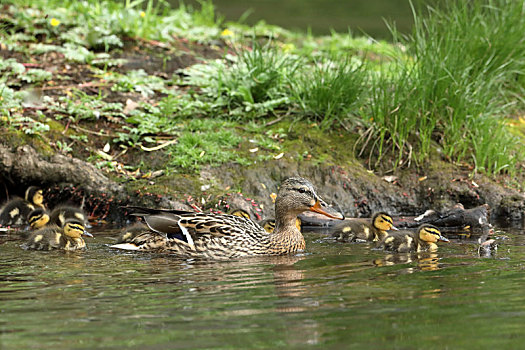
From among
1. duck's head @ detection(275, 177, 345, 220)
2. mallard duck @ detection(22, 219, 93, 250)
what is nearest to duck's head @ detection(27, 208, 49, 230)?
mallard duck @ detection(22, 219, 93, 250)

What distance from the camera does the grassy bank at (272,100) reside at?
8.68 m

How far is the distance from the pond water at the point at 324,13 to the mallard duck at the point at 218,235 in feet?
31.6

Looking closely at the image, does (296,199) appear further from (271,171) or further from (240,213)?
(271,171)

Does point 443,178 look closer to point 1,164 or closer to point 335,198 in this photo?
point 335,198

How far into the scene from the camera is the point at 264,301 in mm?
4621

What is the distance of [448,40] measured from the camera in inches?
358

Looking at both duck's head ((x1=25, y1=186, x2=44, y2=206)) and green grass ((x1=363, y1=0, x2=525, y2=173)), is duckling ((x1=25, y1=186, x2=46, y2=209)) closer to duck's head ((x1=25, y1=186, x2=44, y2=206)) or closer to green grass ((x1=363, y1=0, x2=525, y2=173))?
duck's head ((x1=25, y1=186, x2=44, y2=206))

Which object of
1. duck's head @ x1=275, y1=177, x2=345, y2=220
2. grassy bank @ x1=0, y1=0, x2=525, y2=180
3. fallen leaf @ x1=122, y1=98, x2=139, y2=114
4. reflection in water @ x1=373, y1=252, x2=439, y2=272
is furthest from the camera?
fallen leaf @ x1=122, y1=98, x2=139, y2=114

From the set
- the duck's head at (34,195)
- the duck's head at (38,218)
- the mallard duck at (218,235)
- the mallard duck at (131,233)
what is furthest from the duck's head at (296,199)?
the duck's head at (34,195)

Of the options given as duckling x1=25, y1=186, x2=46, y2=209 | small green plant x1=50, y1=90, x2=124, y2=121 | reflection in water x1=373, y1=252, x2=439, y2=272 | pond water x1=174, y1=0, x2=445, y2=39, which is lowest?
reflection in water x1=373, y1=252, x2=439, y2=272

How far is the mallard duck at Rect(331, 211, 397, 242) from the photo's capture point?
734 cm

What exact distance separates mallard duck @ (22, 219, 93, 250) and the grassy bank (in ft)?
5.25

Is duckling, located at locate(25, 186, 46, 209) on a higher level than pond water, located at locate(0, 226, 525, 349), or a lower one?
higher

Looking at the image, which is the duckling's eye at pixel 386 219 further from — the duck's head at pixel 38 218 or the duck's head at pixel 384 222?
the duck's head at pixel 38 218
